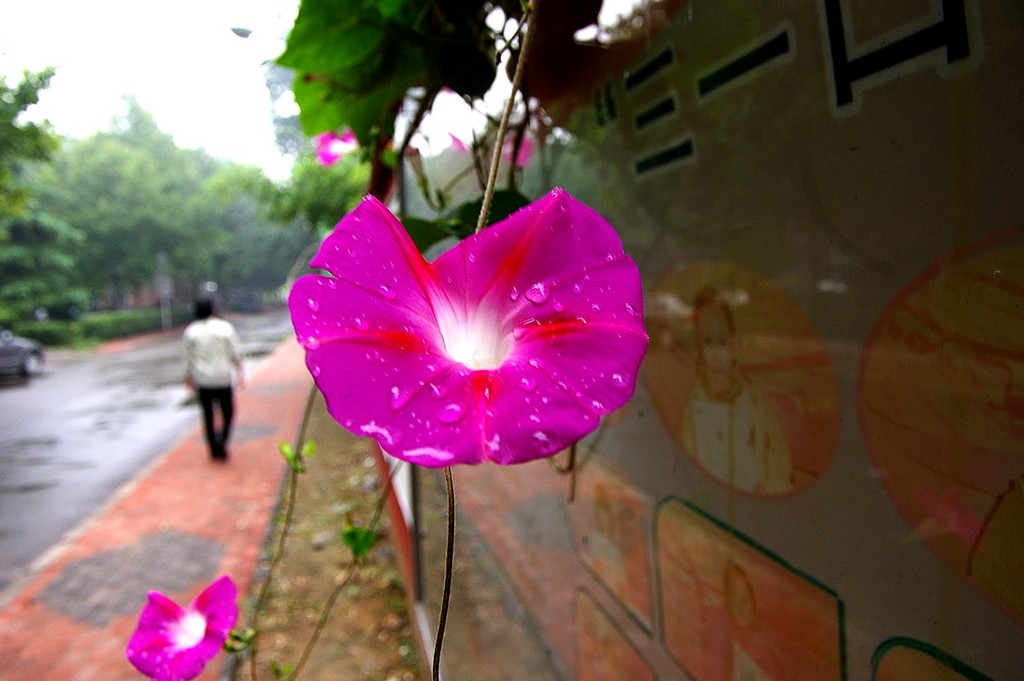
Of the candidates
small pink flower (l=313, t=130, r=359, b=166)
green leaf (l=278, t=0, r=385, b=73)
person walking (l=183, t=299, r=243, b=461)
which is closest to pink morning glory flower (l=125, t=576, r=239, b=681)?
green leaf (l=278, t=0, r=385, b=73)

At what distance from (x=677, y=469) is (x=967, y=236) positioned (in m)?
0.46

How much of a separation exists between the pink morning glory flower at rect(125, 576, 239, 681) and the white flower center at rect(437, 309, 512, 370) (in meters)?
0.77

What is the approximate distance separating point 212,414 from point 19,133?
6.71m

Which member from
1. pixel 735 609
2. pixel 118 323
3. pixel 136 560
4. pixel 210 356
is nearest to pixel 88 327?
pixel 118 323

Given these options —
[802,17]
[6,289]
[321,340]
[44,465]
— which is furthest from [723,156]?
[6,289]

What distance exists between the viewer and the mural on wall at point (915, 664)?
449mm

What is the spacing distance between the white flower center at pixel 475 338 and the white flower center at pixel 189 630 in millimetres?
831

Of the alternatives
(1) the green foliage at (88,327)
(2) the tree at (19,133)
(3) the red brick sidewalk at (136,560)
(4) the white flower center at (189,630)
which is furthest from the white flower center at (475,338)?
(1) the green foliage at (88,327)

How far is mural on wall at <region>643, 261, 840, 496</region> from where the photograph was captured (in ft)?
1.92

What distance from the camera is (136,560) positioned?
3953 mm

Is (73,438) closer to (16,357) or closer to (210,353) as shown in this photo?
(210,353)

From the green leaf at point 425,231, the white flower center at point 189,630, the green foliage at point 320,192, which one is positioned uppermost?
the green foliage at point 320,192

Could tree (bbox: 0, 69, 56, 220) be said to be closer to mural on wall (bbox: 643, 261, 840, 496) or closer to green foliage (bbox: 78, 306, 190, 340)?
mural on wall (bbox: 643, 261, 840, 496)

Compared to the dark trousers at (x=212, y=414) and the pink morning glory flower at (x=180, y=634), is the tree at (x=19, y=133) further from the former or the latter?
the pink morning glory flower at (x=180, y=634)
